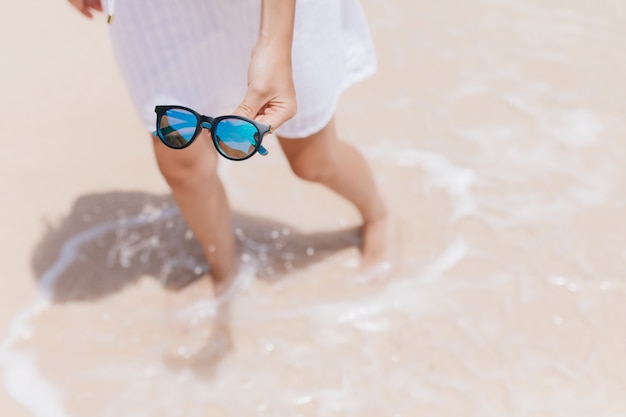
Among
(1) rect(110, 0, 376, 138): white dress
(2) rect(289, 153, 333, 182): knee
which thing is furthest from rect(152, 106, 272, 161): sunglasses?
(2) rect(289, 153, 333, 182): knee

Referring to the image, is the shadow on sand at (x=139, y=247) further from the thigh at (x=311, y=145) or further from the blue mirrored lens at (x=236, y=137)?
the blue mirrored lens at (x=236, y=137)

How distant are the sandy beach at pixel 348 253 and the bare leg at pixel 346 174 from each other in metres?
0.09

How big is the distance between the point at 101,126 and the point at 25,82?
1.39 feet

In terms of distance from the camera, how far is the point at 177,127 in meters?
1.50

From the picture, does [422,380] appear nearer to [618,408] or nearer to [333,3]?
[618,408]

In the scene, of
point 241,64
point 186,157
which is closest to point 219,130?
point 241,64

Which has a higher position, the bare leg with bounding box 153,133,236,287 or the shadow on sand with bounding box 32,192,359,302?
the bare leg with bounding box 153,133,236,287

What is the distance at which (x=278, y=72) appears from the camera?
1.51 metres

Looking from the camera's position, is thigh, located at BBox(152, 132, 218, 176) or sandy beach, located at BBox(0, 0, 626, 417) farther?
sandy beach, located at BBox(0, 0, 626, 417)

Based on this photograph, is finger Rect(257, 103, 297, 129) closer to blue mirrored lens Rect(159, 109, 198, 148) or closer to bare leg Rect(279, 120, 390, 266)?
blue mirrored lens Rect(159, 109, 198, 148)

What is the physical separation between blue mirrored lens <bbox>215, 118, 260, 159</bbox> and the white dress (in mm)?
396

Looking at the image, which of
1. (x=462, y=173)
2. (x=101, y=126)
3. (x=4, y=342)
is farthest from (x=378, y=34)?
(x=4, y=342)

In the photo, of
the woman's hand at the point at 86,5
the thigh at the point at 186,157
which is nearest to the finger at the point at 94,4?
the woman's hand at the point at 86,5

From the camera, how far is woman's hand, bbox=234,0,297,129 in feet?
4.84
